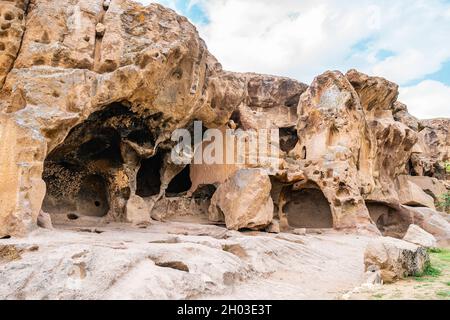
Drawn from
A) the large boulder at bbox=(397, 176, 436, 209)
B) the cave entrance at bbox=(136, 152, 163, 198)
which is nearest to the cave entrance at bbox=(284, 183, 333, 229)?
the large boulder at bbox=(397, 176, 436, 209)

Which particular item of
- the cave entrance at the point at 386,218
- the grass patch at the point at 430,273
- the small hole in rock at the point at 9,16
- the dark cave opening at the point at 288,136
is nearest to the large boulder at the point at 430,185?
the cave entrance at the point at 386,218

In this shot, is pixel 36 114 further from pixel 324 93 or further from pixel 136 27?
pixel 324 93

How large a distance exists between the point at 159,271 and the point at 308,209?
33.0 ft

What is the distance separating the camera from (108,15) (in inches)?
304

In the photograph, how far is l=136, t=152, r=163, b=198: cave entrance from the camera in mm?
11281

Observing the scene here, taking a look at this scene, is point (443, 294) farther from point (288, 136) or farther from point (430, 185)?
point (430, 185)

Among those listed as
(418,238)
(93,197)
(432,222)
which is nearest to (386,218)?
(432,222)

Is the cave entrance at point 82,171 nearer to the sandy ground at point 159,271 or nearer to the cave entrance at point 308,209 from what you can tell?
the sandy ground at point 159,271

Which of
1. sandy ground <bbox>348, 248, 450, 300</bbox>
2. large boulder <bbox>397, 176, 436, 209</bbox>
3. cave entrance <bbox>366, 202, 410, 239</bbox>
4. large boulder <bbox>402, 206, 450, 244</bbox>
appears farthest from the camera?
large boulder <bbox>397, 176, 436, 209</bbox>

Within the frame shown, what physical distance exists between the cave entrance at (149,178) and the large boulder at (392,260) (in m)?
7.27

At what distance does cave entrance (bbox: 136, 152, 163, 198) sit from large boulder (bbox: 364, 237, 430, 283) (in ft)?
23.8

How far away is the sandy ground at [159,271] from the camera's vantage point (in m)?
3.51

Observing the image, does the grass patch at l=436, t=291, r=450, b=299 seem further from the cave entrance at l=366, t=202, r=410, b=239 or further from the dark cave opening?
the dark cave opening
